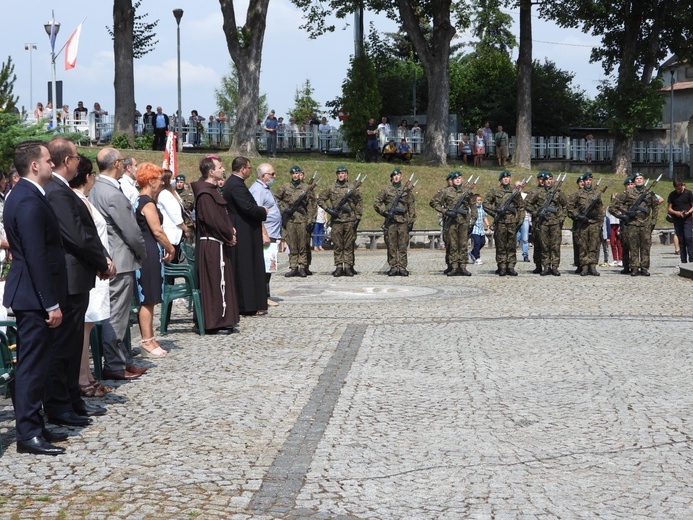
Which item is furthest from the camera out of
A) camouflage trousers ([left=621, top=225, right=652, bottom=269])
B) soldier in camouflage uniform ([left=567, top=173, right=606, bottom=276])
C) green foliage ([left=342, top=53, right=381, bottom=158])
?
green foliage ([left=342, top=53, right=381, bottom=158])

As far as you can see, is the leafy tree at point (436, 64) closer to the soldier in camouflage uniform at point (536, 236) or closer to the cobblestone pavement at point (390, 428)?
the soldier in camouflage uniform at point (536, 236)

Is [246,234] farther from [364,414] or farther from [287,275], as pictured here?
[287,275]

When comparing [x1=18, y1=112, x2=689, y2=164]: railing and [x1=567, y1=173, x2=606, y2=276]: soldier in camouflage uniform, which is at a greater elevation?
[x1=18, y1=112, x2=689, y2=164]: railing

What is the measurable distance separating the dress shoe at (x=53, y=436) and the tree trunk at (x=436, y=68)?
33025mm

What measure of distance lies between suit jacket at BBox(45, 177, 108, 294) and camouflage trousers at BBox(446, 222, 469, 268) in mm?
14193

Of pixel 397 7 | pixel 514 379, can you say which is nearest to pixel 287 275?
pixel 514 379

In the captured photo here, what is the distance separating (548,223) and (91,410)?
14.7 metres

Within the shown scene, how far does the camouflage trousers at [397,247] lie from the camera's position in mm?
21953

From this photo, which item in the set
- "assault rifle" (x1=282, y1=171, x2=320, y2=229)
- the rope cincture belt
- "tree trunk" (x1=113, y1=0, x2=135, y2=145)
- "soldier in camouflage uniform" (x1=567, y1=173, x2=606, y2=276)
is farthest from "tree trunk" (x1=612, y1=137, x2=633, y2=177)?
the rope cincture belt

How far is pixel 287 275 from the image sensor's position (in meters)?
22.1

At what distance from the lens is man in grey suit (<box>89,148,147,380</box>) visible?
9867 mm

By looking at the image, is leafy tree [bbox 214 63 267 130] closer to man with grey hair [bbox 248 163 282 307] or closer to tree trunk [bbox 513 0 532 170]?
tree trunk [bbox 513 0 532 170]

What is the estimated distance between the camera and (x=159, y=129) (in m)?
37.8

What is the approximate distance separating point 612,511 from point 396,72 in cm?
5247
